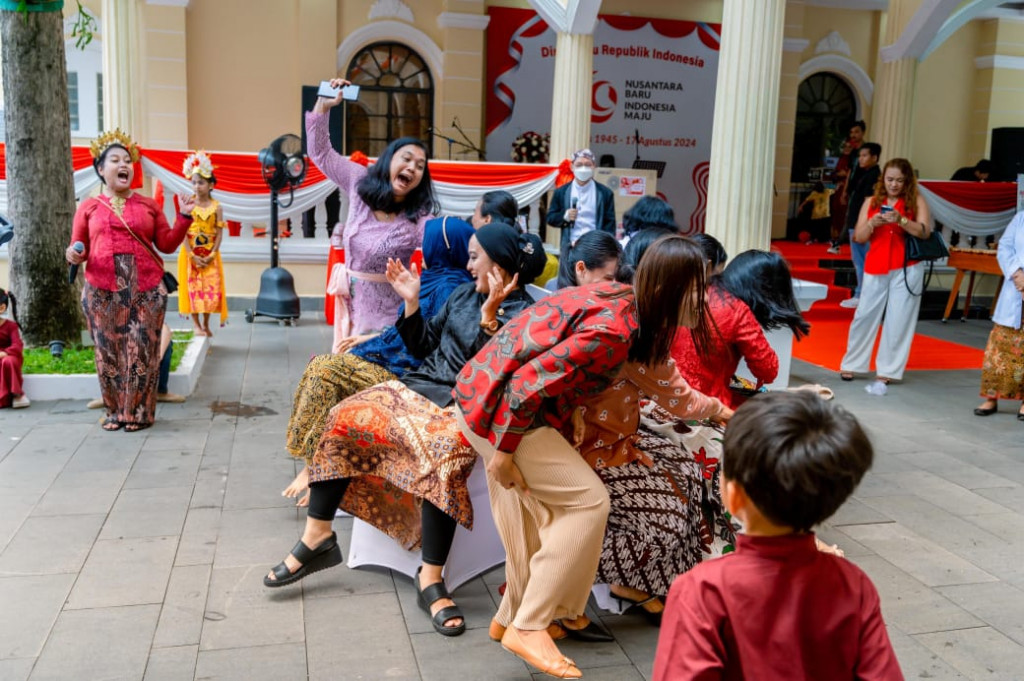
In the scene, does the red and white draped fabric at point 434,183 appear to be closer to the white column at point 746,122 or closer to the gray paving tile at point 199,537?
the white column at point 746,122

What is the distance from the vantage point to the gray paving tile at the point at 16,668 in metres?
2.87

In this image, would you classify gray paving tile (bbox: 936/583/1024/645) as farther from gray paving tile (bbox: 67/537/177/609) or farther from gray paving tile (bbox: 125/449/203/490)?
gray paving tile (bbox: 125/449/203/490)

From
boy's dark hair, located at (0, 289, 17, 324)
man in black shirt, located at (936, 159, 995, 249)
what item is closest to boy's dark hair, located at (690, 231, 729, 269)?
boy's dark hair, located at (0, 289, 17, 324)

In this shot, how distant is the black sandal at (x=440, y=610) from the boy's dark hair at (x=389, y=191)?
174 centimetres

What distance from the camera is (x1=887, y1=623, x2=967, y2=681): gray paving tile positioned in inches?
119

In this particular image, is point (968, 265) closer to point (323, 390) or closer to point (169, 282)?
point (169, 282)

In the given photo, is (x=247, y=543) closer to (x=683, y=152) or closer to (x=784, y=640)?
(x=784, y=640)

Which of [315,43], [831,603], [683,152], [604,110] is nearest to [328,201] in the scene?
[315,43]

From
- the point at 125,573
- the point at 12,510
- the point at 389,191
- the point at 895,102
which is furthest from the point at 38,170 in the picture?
the point at 895,102

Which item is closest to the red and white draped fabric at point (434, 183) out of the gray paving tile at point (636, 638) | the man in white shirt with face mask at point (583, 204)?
the man in white shirt with face mask at point (583, 204)

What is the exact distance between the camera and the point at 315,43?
1348 cm

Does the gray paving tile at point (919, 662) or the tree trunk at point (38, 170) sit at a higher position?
the tree trunk at point (38, 170)

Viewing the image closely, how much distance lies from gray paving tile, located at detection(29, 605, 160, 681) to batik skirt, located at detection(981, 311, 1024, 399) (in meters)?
5.55

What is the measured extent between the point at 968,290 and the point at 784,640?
1051 cm
